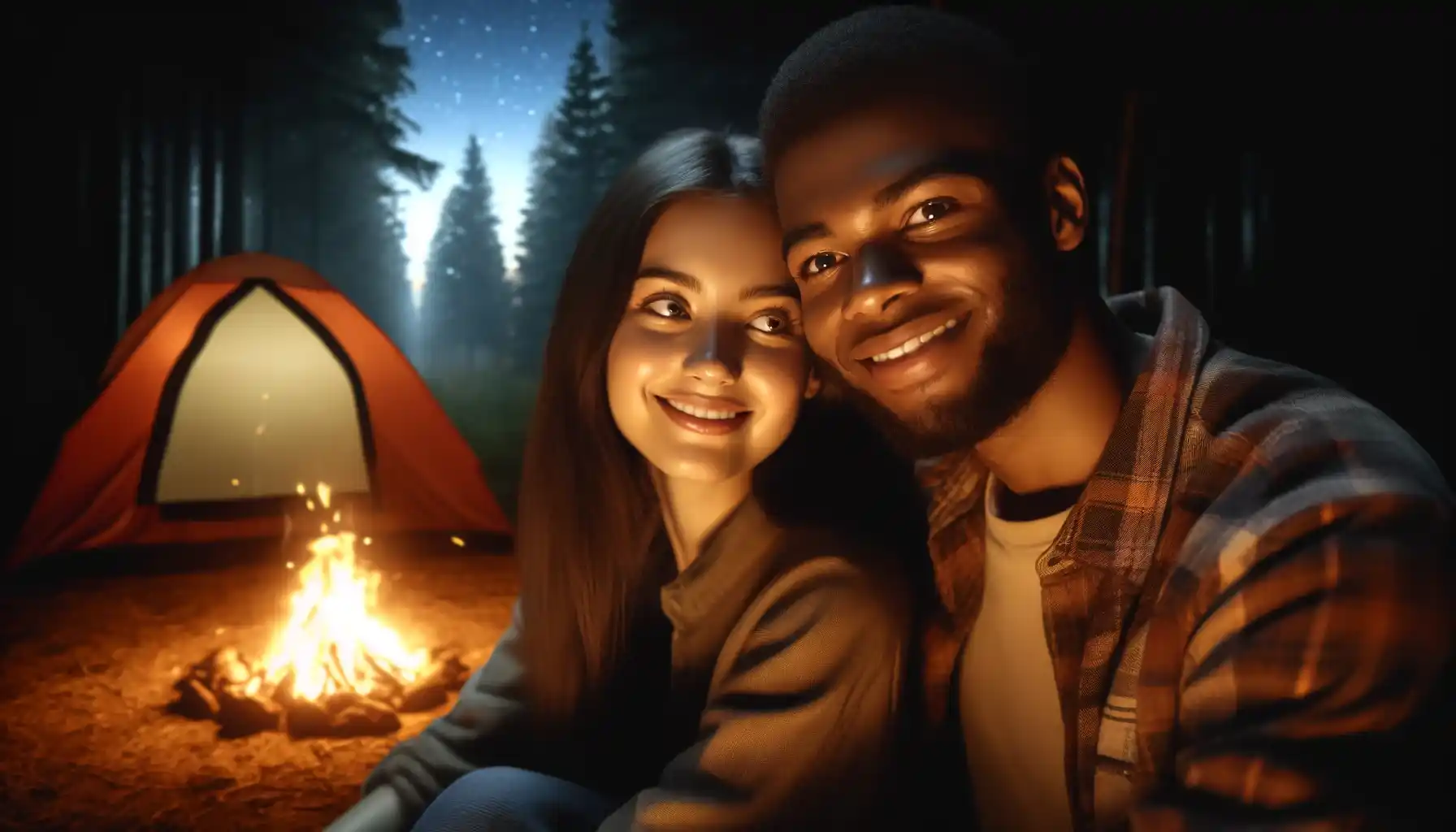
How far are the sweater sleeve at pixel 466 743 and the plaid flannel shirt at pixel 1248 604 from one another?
122 cm

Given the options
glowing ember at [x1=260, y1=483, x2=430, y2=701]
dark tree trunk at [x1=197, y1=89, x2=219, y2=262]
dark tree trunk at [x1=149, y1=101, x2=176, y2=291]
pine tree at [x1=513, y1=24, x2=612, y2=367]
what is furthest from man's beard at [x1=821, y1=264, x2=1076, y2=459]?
pine tree at [x1=513, y1=24, x2=612, y2=367]

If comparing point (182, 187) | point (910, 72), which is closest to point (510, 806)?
point (910, 72)

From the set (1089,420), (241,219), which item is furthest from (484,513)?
(1089,420)

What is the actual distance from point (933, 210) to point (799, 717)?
898 mm

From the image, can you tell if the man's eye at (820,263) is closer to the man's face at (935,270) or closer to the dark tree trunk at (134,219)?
the man's face at (935,270)

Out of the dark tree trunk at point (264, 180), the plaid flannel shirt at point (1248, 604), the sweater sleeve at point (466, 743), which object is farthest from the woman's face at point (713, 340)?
the dark tree trunk at point (264, 180)

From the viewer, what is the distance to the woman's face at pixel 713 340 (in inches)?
68.9

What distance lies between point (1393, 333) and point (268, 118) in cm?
1026

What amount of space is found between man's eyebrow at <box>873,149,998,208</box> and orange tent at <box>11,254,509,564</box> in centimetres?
530

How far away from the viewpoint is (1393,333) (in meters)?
4.49

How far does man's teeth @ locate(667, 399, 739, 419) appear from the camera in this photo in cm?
175

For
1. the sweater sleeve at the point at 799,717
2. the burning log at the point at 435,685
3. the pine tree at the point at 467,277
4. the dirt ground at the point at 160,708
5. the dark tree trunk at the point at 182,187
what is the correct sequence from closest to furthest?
the sweater sleeve at the point at 799,717
the dirt ground at the point at 160,708
the burning log at the point at 435,685
the dark tree trunk at the point at 182,187
the pine tree at the point at 467,277

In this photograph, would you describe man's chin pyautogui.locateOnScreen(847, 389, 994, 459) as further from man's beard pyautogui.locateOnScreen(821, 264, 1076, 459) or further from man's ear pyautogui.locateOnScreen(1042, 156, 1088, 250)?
man's ear pyautogui.locateOnScreen(1042, 156, 1088, 250)

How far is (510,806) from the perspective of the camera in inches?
61.9
